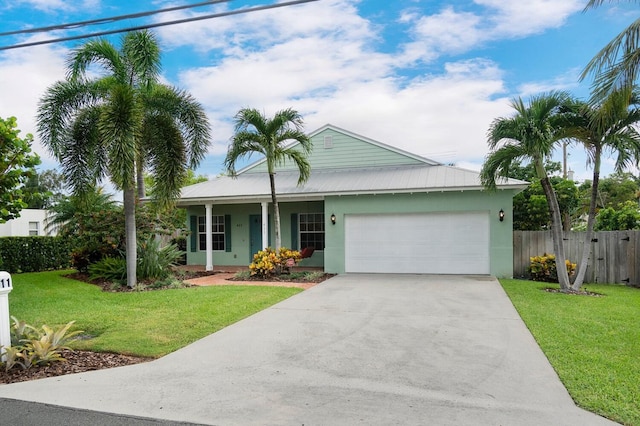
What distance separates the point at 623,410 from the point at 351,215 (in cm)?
1032

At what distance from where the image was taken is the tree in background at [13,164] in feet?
21.9

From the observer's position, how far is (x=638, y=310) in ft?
25.3

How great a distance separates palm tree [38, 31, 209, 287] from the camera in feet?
31.7

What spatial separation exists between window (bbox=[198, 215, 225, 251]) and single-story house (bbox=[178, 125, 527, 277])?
0.09m

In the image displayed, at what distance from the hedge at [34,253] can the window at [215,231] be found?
485 cm

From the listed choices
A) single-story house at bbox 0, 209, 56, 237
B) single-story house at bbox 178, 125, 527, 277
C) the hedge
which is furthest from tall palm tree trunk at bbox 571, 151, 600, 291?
single-story house at bbox 0, 209, 56, 237

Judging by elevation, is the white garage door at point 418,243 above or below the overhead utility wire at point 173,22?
below

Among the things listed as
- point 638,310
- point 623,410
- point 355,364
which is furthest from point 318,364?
point 638,310

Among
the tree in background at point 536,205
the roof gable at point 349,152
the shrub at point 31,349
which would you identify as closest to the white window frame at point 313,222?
the roof gable at point 349,152

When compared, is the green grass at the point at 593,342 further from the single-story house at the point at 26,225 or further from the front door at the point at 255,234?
the single-story house at the point at 26,225

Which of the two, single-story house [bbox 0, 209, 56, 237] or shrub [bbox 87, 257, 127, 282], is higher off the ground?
single-story house [bbox 0, 209, 56, 237]

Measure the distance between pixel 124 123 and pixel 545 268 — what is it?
39.9 feet

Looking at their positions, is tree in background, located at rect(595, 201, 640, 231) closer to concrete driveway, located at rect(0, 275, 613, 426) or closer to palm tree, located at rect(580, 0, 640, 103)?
palm tree, located at rect(580, 0, 640, 103)

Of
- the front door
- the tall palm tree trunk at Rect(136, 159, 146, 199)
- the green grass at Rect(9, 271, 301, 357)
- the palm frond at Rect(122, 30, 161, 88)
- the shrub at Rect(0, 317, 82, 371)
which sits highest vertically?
the palm frond at Rect(122, 30, 161, 88)
